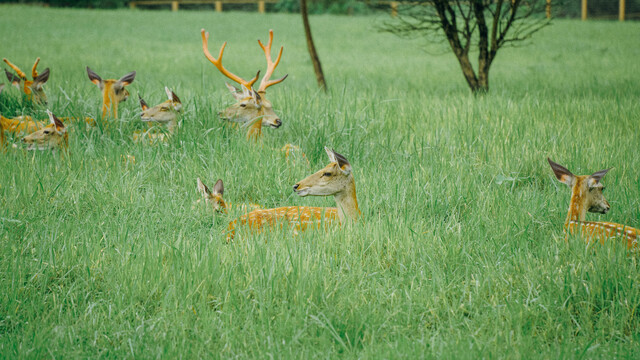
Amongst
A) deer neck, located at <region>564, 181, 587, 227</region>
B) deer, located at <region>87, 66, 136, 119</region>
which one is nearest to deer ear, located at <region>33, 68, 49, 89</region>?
deer, located at <region>87, 66, 136, 119</region>

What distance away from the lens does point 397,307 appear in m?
2.94

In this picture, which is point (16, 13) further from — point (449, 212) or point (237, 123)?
point (449, 212)

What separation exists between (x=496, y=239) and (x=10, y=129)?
4.41m

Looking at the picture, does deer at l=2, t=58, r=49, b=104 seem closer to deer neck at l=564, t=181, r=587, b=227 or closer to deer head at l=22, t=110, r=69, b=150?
deer head at l=22, t=110, r=69, b=150

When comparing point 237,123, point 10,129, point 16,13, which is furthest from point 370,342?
point 16,13

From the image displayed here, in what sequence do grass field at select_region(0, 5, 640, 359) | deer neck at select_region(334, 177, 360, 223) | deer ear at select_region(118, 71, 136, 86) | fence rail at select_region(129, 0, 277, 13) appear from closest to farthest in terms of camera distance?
grass field at select_region(0, 5, 640, 359)
deer neck at select_region(334, 177, 360, 223)
deer ear at select_region(118, 71, 136, 86)
fence rail at select_region(129, 0, 277, 13)

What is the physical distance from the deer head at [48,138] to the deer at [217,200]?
→ 1.53m

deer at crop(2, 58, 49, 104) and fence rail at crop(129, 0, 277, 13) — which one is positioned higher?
fence rail at crop(129, 0, 277, 13)

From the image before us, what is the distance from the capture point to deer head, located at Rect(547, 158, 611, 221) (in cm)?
365

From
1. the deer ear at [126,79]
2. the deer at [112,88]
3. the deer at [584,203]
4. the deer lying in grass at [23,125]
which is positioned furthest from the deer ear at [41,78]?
the deer at [584,203]

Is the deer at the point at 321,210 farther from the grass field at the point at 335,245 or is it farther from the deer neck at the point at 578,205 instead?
the deer neck at the point at 578,205

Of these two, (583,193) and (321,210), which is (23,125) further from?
(583,193)

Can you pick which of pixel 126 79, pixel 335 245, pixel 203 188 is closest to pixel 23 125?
pixel 126 79

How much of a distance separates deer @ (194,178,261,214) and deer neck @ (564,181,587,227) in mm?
2000
